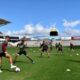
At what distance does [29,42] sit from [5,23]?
1120cm

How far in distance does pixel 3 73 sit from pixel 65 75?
3.48 metres

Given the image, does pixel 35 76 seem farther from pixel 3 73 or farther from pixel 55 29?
pixel 55 29

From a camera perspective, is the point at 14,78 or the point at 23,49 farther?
the point at 23,49

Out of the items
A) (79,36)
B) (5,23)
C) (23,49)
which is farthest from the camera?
(79,36)

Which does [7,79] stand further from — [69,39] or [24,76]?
[69,39]

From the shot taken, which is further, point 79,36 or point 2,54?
point 79,36

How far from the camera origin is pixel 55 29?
122375 mm

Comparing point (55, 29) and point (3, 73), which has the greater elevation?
point (55, 29)

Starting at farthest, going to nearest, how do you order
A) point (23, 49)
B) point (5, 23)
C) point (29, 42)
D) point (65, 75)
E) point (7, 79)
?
point (29, 42)
point (5, 23)
point (23, 49)
point (65, 75)
point (7, 79)

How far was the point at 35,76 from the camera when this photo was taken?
1950 cm

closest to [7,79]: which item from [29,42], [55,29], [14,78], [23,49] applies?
[14,78]

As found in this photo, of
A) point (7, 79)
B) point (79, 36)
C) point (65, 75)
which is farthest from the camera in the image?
point (79, 36)

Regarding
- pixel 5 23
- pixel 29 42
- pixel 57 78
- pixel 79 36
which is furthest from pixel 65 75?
pixel 79 36

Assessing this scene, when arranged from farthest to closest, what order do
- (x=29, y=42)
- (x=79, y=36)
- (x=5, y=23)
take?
(x=79, y=36) < (x=29, y=42) < (x=5, y=23)
